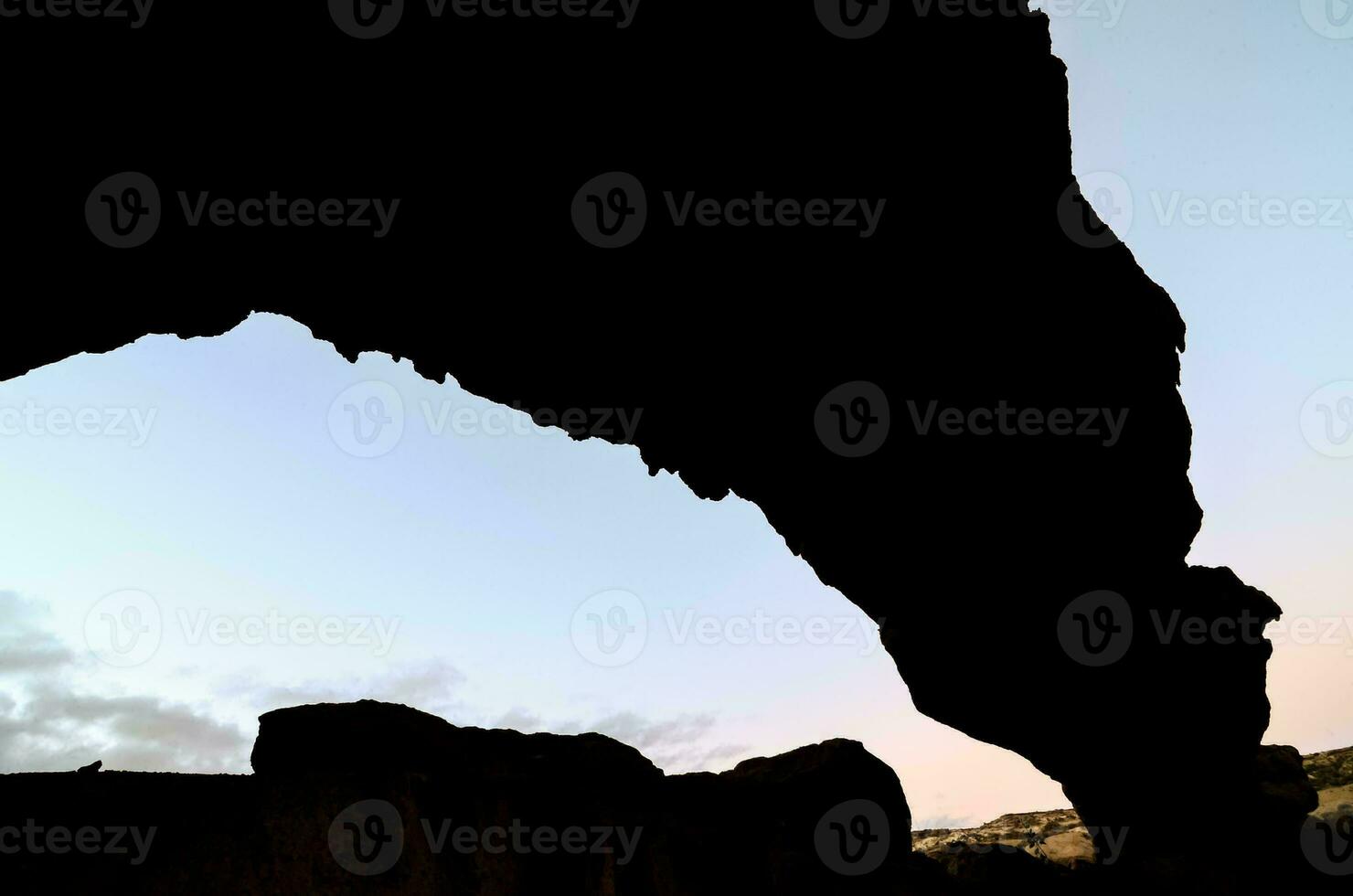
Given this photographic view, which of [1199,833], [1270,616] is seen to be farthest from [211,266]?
[1270,616]

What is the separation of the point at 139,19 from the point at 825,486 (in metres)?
8.76

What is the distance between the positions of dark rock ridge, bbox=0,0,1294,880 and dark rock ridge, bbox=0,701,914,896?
16.5 ft

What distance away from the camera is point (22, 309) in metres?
7.79

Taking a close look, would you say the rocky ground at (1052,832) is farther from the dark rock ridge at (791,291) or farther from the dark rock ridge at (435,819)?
the dark rock ridge at (435,819)

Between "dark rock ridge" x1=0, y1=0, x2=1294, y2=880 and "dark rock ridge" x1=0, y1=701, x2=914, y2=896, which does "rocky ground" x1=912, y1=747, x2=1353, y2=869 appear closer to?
"dark rock ridge" x1=0, y1=0, x2=1294, y2=880

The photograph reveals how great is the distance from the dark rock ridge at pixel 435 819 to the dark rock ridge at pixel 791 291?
16.5 feet

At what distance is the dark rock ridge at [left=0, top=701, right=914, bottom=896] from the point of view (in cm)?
338

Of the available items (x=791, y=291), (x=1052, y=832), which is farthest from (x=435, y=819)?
(x=1052, y=832)

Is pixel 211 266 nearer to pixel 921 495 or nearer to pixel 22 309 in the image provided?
pixel 22 309

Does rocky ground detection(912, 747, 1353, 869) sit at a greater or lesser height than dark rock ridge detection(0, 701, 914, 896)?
lesser

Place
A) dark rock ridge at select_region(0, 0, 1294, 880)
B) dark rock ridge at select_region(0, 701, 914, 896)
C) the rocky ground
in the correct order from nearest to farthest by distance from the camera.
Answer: dark rock ridge at select_region(0, 701, 914, 896) < dark rock ridge at select_region(0, 0, 1294, 880) < the rocky ground

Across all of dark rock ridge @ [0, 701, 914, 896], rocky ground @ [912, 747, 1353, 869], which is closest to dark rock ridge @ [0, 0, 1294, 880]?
rocky ground @ [912, 747, 1353, 869]

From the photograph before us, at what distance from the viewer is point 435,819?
13.3 feet

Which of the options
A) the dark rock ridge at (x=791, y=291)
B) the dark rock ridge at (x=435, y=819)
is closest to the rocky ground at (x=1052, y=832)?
the dark rock ridge at (x=791, y=291)
